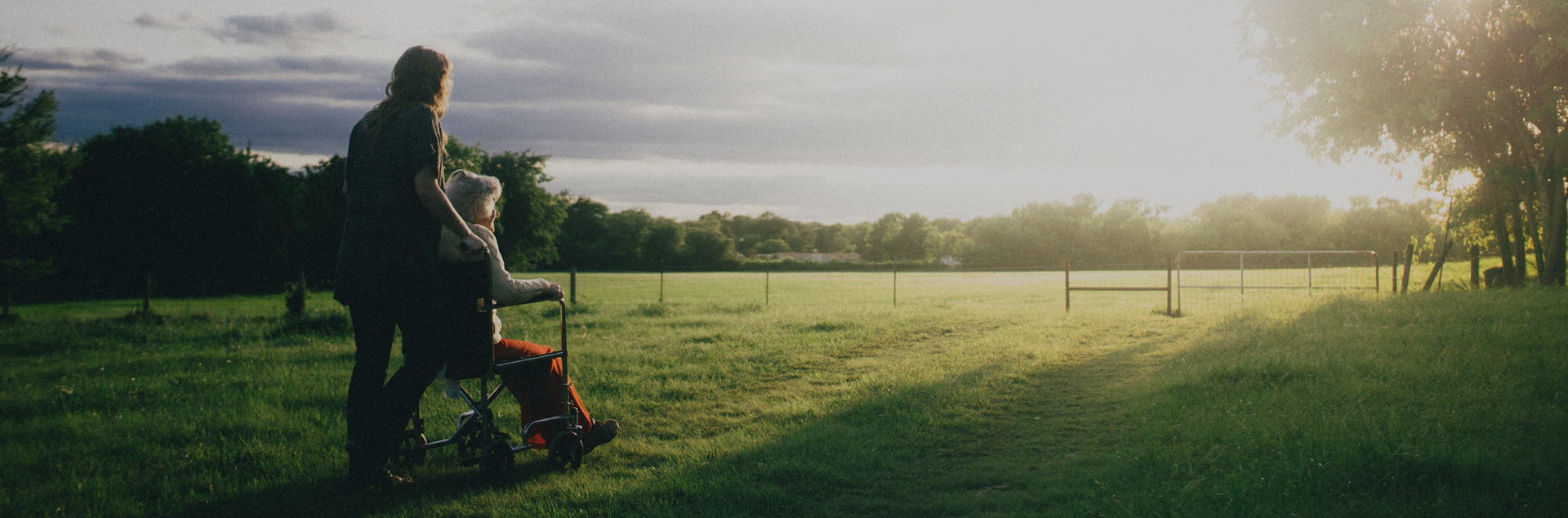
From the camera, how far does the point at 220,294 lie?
2650 centimetres

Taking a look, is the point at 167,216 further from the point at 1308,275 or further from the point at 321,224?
the point at 1308,275

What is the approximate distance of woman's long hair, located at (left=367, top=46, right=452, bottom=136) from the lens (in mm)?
3357

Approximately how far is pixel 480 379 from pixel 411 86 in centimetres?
163

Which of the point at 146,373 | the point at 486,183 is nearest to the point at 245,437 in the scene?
the point at 486,183

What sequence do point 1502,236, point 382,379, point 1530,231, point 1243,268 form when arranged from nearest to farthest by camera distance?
point 382,379, point 1530,231, point 1502,236, point 1243,268

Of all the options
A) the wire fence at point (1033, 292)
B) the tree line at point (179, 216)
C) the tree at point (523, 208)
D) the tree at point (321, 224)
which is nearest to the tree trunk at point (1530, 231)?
the tree line at point (179, 216)

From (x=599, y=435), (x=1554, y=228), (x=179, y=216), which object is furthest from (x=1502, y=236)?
(x=179, y=216)

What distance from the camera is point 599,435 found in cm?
420

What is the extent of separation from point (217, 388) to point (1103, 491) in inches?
292

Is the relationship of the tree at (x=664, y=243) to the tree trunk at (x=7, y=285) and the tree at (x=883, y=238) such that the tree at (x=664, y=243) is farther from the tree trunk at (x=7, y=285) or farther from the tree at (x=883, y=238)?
the tree trunk at (x=7, y=285)

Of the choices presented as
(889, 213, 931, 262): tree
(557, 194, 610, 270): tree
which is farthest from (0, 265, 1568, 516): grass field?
(889, 213, 931, 262): tree

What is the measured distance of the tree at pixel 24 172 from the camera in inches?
706

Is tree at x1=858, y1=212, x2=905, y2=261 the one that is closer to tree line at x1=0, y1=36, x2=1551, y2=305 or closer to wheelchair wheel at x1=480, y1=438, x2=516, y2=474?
tree line at x1=0, y1=36, x2=1551, y2=305

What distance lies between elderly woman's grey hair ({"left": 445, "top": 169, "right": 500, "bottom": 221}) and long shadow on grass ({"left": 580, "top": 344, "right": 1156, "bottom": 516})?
65.1 inches
